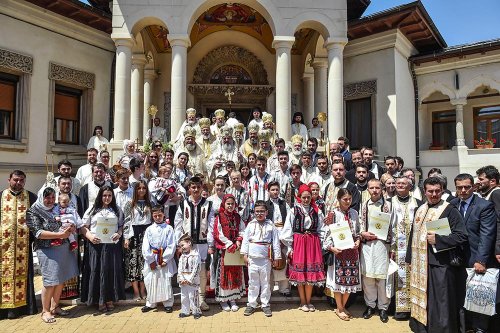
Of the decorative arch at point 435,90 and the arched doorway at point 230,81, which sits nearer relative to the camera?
the decorative arch at point 435,90

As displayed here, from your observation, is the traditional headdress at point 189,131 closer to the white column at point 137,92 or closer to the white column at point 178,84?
the white column at point 178,84

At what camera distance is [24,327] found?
481 centimetres

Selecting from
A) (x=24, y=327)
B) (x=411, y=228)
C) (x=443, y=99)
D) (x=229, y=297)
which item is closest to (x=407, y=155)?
(x=443, y=99)

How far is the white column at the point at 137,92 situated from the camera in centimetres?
1325

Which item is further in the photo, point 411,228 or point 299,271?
point 299,271

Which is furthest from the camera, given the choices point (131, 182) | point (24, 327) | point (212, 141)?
point (212, 141)

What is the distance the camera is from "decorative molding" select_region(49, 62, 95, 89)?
1163 centimetres

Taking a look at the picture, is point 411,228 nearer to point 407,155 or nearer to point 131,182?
point 131,182

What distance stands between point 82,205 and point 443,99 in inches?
589

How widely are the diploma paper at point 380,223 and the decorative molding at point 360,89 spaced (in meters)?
9.47

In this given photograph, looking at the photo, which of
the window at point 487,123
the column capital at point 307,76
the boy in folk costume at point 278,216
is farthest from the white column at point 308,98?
the boy in folk costume at point 278,216

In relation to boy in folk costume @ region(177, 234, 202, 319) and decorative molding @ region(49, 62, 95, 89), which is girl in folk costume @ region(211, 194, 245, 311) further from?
decorative molding @ region(49, 62, 95, 89)

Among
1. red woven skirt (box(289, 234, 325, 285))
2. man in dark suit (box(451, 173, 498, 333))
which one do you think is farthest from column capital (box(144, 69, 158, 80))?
man in dark suit (box(451, 173, 498, 333))

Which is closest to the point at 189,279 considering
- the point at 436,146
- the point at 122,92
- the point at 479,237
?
the point at 479,237
